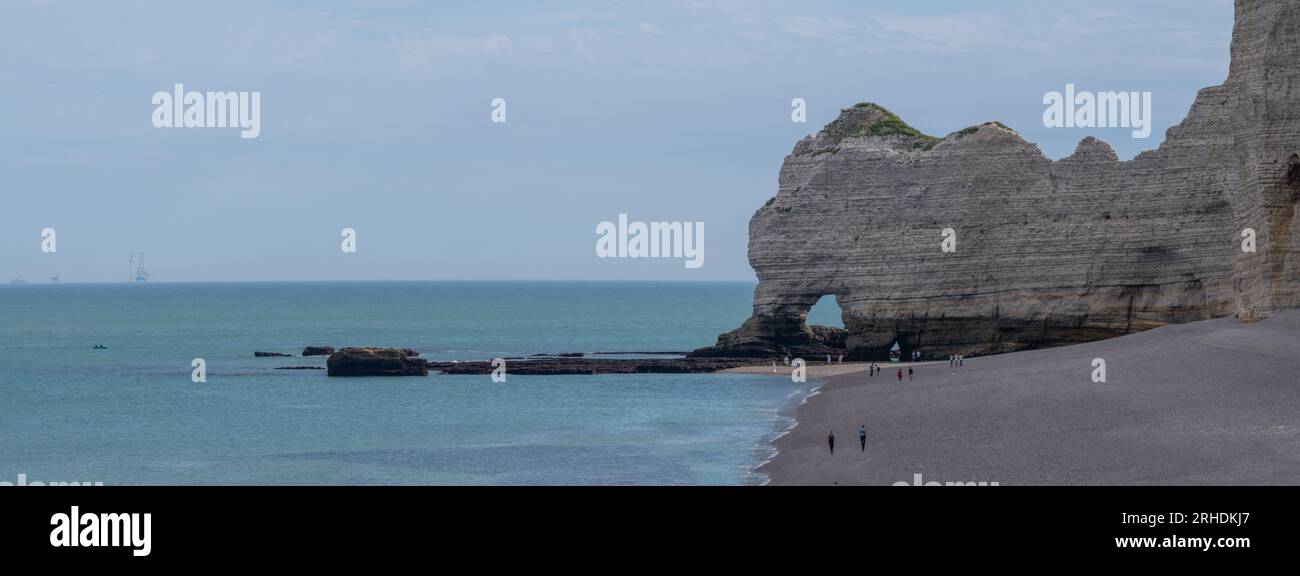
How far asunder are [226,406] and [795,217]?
33083mm

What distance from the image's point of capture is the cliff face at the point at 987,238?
67250 millimetres

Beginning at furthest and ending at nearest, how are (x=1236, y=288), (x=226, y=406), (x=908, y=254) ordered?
(x=908, y=254) < (x=226, y=406) < (x=1236, y=288)

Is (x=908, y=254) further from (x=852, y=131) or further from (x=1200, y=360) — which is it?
(x=1200, y=360)

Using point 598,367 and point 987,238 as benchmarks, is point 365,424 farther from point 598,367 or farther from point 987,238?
point 987,238

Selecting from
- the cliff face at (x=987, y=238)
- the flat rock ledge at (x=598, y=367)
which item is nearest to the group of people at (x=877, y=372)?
the cliff face at (x=987, y=238)

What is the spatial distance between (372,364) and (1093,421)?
168 ft

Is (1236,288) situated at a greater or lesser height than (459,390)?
greater

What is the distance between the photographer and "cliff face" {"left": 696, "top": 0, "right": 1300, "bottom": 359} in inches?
2648

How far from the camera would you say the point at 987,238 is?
74.0m

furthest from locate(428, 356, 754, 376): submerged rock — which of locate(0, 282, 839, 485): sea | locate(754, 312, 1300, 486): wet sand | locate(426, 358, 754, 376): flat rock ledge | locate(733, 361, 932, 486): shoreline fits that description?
locate(754, 312, 1300, 486): wet sand

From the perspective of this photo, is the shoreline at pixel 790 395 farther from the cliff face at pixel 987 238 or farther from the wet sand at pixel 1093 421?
the cliff face at pixel 987 238

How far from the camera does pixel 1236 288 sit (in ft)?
174

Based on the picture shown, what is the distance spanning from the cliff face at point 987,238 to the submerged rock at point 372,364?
743 inches
